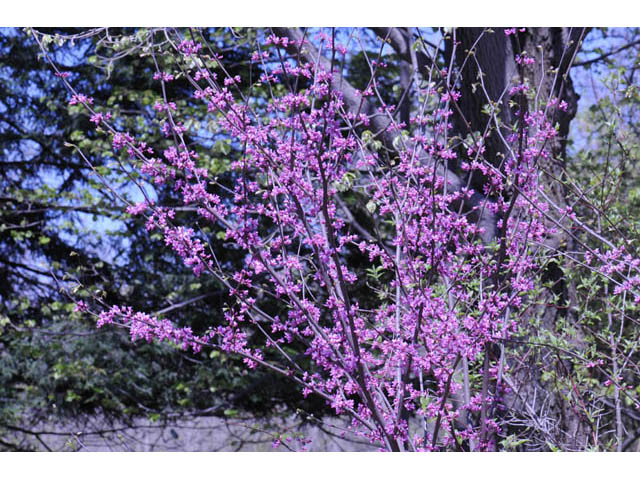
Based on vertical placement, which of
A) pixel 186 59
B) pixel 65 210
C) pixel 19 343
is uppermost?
pixel 186 59

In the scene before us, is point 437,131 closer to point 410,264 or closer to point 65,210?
point 410,264

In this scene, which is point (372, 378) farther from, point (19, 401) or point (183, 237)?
point (19, 401)

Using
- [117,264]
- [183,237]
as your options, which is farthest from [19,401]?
[183,237]

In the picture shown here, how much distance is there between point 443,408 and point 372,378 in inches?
6.9

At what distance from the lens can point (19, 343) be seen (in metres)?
3.88

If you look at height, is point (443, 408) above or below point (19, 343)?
above
